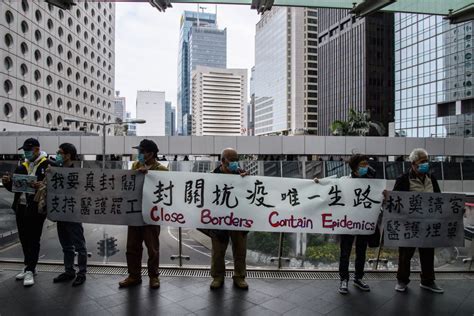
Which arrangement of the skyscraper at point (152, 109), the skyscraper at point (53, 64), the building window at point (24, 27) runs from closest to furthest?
the skyscraper at point (53, 64)
the building window at point (24, 27)
the skyscraper at point (152, 109)

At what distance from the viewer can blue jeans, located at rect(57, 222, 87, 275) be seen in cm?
462

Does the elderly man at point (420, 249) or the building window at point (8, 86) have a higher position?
the building window at point (8, 86)

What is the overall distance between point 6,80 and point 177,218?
46728mm

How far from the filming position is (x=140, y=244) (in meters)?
4.61

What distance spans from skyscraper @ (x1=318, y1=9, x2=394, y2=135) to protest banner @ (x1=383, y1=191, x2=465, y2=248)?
8670cm

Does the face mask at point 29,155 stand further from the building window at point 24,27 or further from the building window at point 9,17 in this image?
the building window at point 24,27

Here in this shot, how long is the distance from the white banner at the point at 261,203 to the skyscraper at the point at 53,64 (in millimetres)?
32923

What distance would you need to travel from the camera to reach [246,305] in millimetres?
3959

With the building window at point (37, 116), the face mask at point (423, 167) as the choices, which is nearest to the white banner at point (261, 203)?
the face mask at point (423, 167)

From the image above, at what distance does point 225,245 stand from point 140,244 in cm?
114

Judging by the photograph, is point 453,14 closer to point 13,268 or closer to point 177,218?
point 177,218

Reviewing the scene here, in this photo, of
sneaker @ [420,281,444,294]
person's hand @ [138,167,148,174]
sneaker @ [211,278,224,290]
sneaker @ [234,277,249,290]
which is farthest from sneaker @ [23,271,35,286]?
sneaker @ [420,281,444,294]

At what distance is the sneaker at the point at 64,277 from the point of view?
455 cm

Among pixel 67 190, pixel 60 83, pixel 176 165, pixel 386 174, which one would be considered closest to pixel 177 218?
pixel 67 190
